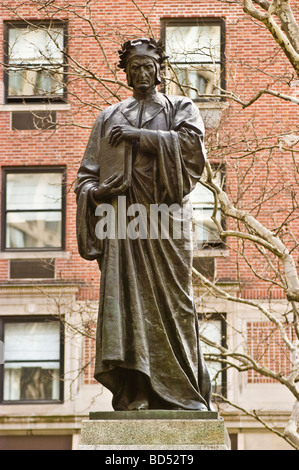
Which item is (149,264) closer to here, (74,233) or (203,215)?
(203,215)

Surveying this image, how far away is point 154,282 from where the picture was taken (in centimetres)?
802

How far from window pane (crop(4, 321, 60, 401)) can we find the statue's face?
16418mm

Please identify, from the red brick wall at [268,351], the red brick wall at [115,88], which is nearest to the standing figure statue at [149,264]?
the red brick wall at [268,351]

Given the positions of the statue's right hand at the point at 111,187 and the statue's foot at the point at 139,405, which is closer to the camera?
the statue's foot at the point at 139,405

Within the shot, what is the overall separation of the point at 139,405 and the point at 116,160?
1747mm

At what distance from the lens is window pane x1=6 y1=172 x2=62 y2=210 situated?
25156mm

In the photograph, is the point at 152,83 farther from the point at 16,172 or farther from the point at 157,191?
the point at 16,172

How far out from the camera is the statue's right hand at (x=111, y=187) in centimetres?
803

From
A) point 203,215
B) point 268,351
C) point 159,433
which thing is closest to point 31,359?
point 203,215

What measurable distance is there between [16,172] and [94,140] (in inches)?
668

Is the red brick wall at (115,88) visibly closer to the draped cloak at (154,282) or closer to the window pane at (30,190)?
the window pane at (30,190)

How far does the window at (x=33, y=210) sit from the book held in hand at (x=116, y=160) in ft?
54.7

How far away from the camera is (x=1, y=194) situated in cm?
2502

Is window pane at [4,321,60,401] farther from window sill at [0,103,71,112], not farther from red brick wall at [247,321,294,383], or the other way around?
window sill at [0,103,71,112]
